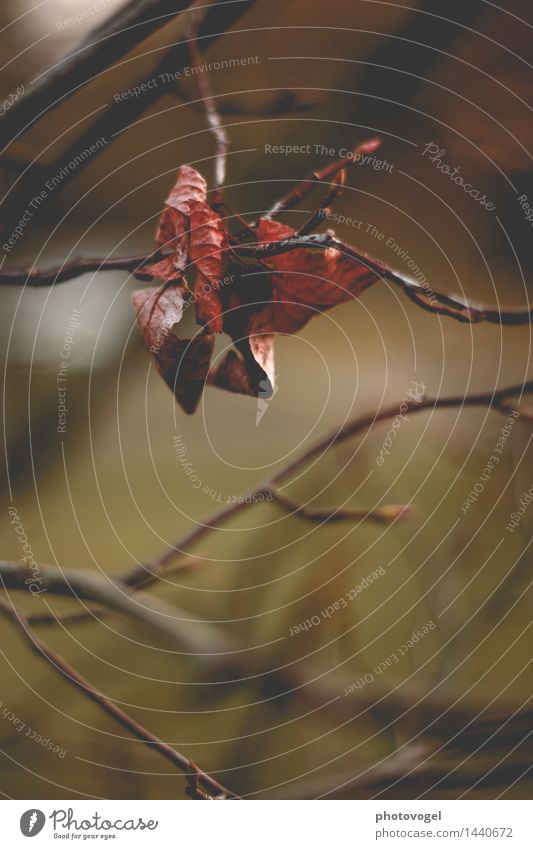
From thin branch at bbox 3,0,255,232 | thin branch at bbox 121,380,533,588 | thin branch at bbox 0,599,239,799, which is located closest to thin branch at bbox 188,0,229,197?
thin branch at bbox 3,0,255,232

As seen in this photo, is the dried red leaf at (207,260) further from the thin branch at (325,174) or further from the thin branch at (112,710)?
the thin branch at (112,710)

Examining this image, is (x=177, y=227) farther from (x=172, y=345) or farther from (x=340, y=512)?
(x=340, y=512)

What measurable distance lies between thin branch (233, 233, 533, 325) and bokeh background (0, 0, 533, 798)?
11 mm

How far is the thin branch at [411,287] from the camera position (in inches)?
10.9

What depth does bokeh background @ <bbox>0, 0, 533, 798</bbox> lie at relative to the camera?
13.6 inches

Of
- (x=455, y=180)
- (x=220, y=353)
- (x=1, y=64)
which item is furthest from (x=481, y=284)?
(x=1, y=64)

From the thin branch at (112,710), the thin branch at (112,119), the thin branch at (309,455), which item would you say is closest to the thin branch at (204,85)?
the thin branch at (112,119)

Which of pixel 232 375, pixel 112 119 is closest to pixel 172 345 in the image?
pixel 232 375

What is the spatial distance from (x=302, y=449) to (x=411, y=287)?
105 mm

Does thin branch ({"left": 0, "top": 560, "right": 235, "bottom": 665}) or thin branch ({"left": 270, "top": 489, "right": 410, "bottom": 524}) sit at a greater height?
thin branch ({"left": 270, "top": 489, "right": 410, "bottom": 524})

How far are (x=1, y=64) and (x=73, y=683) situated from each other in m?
0.33

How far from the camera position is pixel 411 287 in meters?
0.32

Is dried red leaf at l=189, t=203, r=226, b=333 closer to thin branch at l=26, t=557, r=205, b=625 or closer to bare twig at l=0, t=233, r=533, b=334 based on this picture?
bare twig at l=0, t=233, r=533, b=334
